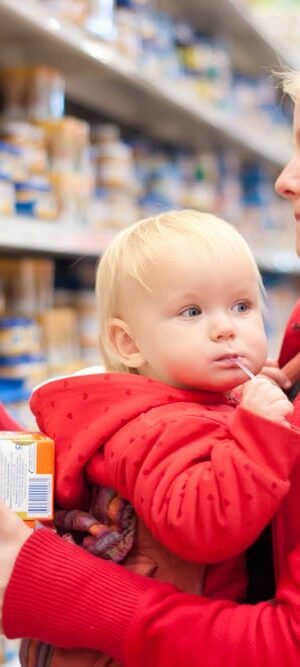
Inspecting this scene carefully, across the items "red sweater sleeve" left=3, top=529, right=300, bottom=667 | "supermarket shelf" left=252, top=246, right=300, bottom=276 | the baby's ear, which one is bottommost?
"supermarket shelf" left=252, top=246, right=300, bottom=276

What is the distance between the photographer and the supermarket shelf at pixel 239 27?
305 centimetres

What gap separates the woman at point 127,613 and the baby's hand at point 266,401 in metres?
0.13

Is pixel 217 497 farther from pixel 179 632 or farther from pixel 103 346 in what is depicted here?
pixel 103 346

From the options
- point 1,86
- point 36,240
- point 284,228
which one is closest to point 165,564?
point 36,240

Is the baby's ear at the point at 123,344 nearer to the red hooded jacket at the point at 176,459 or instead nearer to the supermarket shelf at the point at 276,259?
the red hooded jacket at the point at 176,459

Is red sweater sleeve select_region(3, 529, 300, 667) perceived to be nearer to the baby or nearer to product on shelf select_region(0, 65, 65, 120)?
the baby

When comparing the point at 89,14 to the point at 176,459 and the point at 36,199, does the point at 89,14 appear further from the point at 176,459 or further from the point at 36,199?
the point at 176,459

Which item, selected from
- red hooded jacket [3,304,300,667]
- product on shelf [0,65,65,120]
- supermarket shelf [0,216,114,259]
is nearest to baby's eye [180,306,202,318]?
red hooded jacket [3,304,300,667]

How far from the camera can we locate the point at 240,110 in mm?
3324

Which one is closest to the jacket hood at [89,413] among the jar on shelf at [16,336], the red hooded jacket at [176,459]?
the red hooded jacket at [176,459]

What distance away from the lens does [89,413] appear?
1004 mm

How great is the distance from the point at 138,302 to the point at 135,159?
1.75 metres

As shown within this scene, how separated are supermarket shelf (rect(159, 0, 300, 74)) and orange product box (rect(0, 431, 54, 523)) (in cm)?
218

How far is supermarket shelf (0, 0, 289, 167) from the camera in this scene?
196 centimetres
